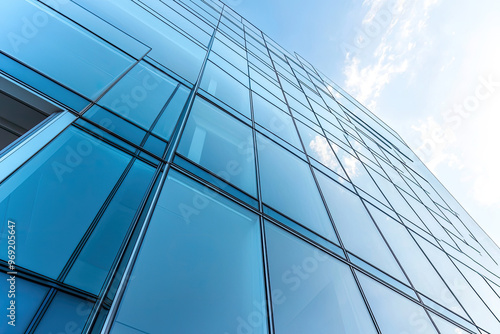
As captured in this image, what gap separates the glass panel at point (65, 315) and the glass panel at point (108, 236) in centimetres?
12

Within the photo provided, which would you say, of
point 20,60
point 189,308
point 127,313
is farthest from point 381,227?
point 20,60

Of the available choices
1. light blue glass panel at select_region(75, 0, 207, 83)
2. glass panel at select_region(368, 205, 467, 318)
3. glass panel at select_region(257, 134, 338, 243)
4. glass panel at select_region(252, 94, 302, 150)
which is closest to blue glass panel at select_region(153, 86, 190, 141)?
light blue glass panel at select_region(75, 0, 207, 83)

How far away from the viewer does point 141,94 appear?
4648mm

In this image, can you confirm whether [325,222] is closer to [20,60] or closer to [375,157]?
[20,60]

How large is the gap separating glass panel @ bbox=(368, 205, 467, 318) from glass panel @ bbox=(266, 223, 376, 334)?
8.58ft

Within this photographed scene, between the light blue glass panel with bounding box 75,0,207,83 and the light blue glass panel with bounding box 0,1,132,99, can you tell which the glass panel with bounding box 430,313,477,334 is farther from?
the light blue glass panel with bounding box 0,1,132,99

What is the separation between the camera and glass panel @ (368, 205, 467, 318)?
618cm

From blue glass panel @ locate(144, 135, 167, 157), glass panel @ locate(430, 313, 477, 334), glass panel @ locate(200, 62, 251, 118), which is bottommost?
glass panel @ locate(430, 313, 477, 334)

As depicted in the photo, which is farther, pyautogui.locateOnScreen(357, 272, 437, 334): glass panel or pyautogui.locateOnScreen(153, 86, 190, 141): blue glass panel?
pyautogui.locateOnScreen(357, 272, 437, 334): glass panel

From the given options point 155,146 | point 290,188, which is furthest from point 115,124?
point 290,188

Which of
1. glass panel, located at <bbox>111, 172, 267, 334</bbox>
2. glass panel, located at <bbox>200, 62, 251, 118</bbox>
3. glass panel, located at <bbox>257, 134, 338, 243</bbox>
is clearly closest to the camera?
glass panel, located at <bbox>111, 172, 267, 334</bbox>

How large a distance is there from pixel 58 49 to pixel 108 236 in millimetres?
3157

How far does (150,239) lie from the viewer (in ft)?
9.00

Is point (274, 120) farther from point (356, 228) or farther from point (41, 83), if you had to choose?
point (41, 83)
